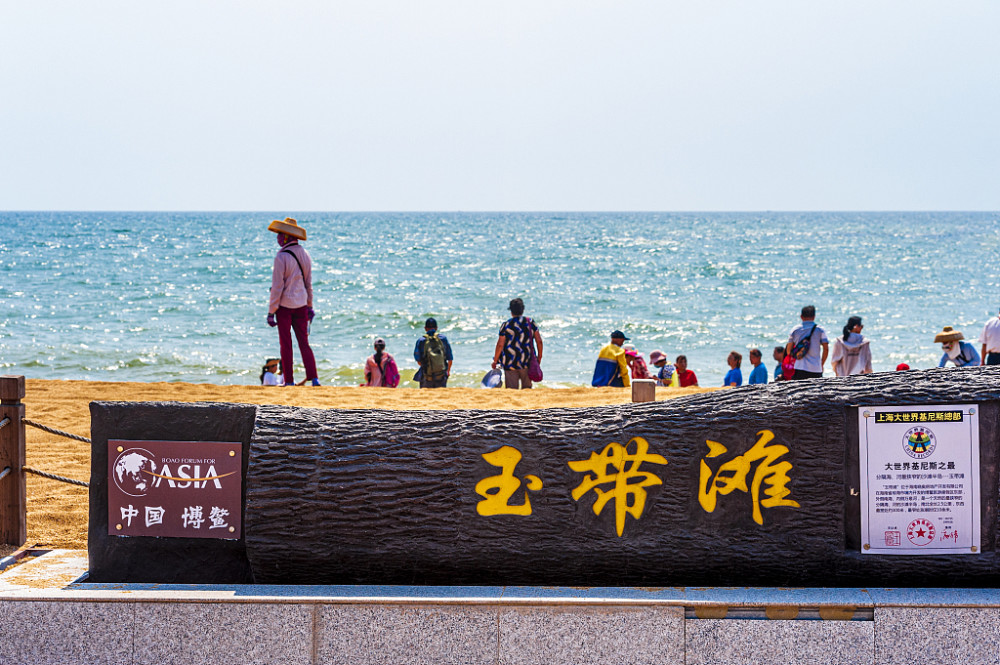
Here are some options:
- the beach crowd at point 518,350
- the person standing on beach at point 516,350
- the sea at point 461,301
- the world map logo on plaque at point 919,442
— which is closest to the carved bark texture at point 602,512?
the world map logo on plaque at point 919,442

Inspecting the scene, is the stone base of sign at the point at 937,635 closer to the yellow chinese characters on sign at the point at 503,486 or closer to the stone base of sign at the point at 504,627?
the stone base of sign at the point at 504,627

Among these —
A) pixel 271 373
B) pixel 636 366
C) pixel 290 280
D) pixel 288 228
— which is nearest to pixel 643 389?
pixel 290 280

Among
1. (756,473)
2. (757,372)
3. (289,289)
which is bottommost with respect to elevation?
(756,473)

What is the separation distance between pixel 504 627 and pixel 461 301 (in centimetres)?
2483

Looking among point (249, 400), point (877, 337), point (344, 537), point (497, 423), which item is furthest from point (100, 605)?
point (877, 337)

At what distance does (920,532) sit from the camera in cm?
421

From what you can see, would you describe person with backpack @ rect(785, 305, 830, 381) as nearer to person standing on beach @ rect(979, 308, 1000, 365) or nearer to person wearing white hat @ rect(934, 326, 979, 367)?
person wearing white hat @ rect(934, 326, 979, 367)

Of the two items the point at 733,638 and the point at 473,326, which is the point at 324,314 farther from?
the point at 733,638

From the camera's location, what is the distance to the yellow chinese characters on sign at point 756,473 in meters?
4.16

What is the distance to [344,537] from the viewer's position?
4219mm

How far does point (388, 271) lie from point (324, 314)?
494 inches

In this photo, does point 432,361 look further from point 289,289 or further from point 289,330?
point 289,289

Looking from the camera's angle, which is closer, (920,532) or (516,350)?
(920,532)

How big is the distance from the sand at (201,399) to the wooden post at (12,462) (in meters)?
1.54
